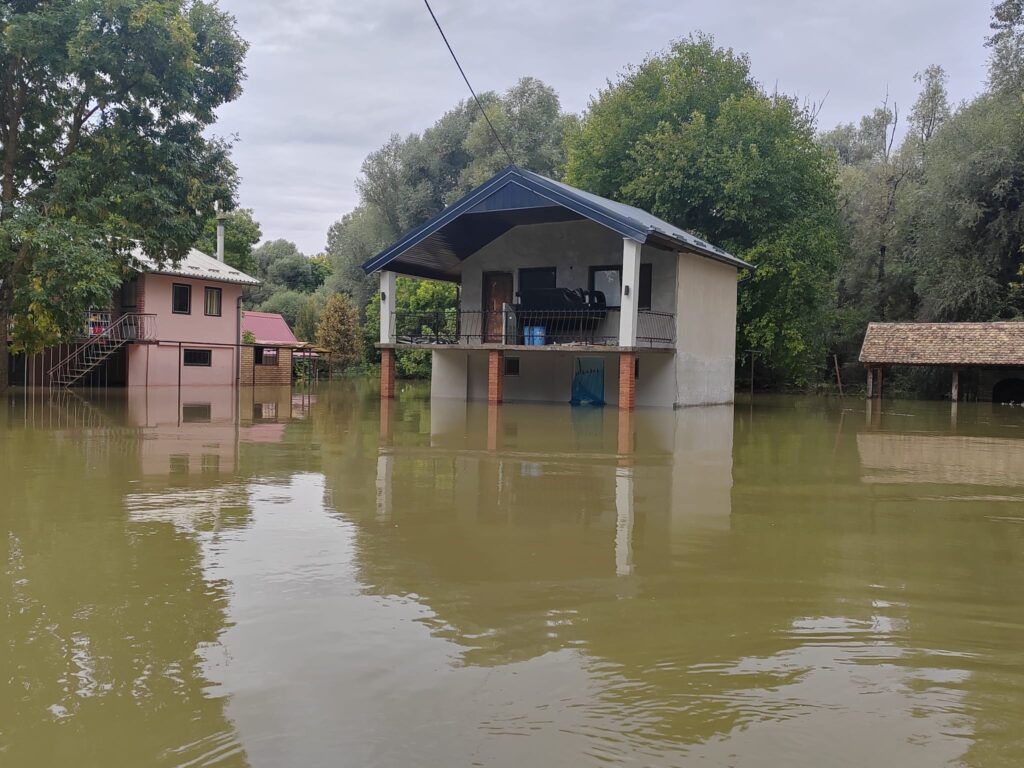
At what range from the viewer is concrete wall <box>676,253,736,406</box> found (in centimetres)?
2175

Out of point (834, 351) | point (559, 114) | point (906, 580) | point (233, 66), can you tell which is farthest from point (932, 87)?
point (906, 580)

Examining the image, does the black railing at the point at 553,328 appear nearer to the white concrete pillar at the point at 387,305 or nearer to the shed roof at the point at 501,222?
the white concrete pillar at the point at 387,305

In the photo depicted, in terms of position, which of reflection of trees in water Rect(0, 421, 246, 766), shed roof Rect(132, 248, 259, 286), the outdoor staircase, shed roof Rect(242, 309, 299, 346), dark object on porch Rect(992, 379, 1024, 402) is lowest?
reflection of trees in water Rect(0, 421, 246, 766)

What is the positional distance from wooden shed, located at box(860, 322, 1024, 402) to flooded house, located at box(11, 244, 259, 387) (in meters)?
22.5

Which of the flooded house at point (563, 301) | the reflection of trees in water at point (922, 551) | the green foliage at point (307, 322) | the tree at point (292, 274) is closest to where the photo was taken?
the reflection of trees in water at point (922, 551)

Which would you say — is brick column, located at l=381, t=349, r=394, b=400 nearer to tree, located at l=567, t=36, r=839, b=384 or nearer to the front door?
the front door

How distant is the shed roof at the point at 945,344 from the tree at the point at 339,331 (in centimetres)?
2577

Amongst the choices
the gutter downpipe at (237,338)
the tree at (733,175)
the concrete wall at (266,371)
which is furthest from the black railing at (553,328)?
the concrete wall at (266,371)

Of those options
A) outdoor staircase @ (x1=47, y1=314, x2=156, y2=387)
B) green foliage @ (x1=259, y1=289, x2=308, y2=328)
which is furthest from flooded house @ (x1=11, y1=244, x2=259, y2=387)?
green foliage @ (x1=259, y1=289, x2=308, y2=328)

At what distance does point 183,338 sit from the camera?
101ft

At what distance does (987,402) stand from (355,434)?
25805 mm

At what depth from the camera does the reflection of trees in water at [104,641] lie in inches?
115

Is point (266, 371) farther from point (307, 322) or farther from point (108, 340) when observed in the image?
point (307, 322)

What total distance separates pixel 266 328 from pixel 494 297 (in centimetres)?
1918
